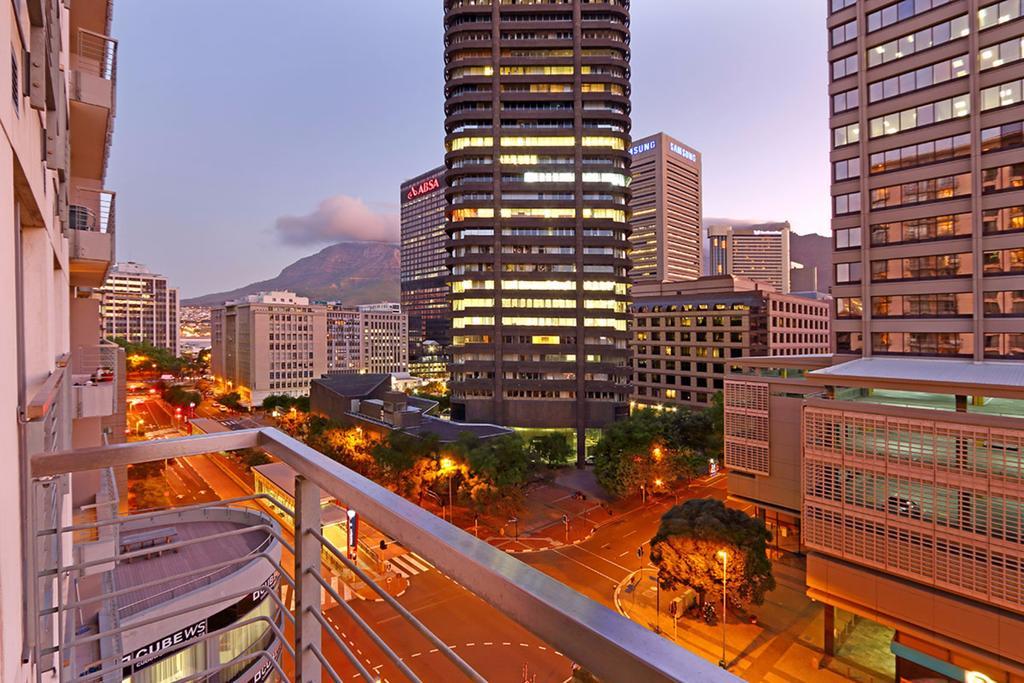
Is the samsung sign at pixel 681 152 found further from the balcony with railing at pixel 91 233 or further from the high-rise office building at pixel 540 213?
the balcony with railing at pixel 91 233

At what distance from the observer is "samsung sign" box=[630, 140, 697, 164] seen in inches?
6004

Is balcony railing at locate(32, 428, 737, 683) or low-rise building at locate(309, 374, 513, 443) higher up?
balcony railing at locate(32, 428, 737, 683)

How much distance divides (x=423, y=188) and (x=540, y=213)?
447ft

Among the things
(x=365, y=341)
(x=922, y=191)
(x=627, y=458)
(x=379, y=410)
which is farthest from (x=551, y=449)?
(x=365, y=341)

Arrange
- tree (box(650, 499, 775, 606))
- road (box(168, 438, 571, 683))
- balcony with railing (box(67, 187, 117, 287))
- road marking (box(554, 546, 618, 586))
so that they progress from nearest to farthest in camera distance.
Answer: balcony with railing (box(67, 187, 117, 287))
road (box(168, 438, 571, 683))
tree (box(650, 499, 775, 606))
road marking (box(554, 546, 618, 586))

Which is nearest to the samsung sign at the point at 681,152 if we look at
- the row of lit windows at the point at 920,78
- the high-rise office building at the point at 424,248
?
the high-rise office building at the point at 424,248

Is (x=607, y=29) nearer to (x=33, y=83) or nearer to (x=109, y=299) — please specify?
(x=33, y=83)

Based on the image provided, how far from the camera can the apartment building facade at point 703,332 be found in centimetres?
5678

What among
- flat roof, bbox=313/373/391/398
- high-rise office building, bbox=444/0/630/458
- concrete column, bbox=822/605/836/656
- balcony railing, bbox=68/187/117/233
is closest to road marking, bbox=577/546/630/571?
concrete column, bbox=822/605/836/656

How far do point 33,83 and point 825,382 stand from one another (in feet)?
74.8

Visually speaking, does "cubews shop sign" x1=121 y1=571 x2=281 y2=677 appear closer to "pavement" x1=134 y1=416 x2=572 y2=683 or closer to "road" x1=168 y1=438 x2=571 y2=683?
"pavement" x1=134 y1=416 x2=572 y2=683

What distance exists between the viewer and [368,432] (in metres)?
40.2

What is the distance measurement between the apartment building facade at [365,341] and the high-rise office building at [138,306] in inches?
2355

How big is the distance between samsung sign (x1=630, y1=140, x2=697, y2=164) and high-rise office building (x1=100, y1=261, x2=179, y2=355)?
136 metres
